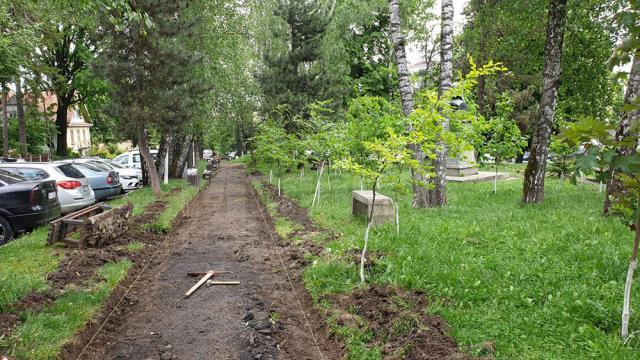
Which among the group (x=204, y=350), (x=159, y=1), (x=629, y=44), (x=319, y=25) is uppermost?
(x=319, y=25)

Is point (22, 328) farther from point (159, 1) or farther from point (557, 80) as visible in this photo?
point (159, 1)

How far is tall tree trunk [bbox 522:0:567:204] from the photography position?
9526mm

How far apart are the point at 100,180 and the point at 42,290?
1033 centimetres

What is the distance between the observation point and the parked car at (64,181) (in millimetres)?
11172

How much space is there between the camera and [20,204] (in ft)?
29.4

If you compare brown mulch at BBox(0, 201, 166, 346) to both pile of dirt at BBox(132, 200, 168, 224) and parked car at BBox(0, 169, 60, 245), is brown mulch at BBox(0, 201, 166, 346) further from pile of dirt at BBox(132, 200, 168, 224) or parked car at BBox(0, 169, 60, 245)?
parked car at BBox(0, 169, 60, 245)

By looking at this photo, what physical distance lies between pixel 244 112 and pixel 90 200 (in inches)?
570

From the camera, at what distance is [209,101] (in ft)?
61.0

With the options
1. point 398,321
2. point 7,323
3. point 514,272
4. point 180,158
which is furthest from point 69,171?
point 514,272

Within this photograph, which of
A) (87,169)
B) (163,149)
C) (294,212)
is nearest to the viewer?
(294,212)

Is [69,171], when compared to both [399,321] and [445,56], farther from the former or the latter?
[399,321]

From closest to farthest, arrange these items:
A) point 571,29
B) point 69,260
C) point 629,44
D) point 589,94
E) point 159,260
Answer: point 629,44 → point 69,260 → point 159,260 → point 571,29 → point 589,94

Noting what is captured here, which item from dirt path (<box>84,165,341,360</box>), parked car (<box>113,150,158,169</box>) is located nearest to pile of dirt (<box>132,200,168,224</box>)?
dirt path (<box>84,165,341,360</box>)

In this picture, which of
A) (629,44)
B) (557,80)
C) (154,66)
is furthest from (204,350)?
(154,66)
